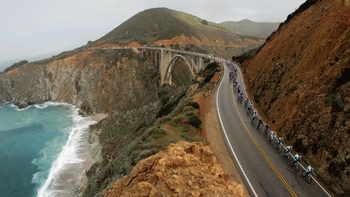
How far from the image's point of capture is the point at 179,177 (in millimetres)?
11586

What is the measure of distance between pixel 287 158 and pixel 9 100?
121690 millimetres

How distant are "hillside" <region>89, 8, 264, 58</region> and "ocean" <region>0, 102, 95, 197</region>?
45240 mm

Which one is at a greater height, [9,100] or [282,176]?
[282,176]

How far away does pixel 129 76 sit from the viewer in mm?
88875

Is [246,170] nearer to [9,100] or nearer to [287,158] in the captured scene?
[287,158]

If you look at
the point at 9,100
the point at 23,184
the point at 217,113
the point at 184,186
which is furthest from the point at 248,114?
the point at 9,100

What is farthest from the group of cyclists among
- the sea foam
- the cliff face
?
the cliff face

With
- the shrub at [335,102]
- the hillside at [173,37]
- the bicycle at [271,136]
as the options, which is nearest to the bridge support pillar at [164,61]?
the hillside at [173,37]

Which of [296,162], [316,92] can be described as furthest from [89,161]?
[296,162]

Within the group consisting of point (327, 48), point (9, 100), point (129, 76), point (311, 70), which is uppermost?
point (327, 48)

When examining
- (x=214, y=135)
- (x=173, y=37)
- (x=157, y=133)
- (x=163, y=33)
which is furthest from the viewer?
(x=163, y=33)

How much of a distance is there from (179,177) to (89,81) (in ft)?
295

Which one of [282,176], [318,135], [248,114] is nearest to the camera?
[282,176]

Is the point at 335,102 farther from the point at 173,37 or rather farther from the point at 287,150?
the point at 173,37
